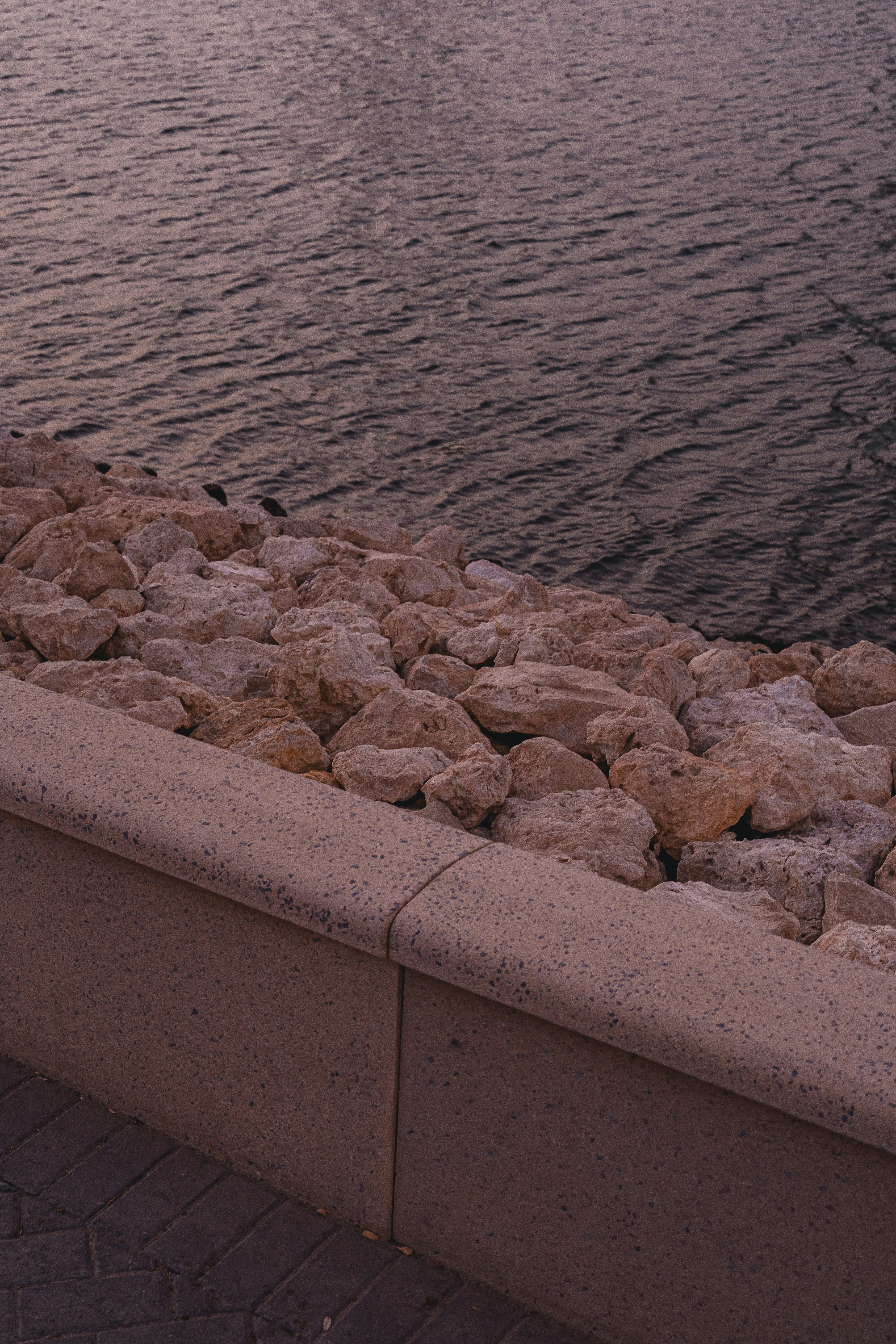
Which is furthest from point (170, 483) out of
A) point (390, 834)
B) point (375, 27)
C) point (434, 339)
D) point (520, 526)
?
point (375, 27)

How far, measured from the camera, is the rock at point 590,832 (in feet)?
10.6

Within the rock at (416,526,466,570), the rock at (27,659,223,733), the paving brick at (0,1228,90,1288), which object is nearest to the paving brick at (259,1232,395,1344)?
the paving brick at (0,1228,90,1288)

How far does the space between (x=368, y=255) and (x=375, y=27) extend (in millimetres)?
14624

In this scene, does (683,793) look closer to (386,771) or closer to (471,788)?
(471,788)

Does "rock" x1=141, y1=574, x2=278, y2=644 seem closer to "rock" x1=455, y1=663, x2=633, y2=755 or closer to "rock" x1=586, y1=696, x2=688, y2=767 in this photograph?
"rock" x1=455, y1=663, x2=633, y2=755

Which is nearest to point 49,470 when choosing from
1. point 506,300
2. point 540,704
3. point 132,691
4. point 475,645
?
point 475,645

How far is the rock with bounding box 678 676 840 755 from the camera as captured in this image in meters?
4.45

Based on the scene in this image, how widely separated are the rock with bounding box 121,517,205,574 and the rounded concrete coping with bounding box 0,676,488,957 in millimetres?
2740

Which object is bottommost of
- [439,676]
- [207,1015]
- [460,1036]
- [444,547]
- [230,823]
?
[444,547]

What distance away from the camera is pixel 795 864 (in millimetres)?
3365

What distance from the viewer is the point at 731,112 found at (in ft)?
60.2

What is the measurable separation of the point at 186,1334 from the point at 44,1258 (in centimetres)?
34

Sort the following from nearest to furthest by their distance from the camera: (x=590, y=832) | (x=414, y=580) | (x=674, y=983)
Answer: (x=674, y=983) < (x=590, y=832) < (x=414, y=580)

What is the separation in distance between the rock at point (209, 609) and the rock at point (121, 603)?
2.8 inches
